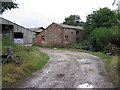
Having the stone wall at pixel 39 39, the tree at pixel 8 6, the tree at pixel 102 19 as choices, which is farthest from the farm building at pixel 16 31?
the tree at pixel 102 19

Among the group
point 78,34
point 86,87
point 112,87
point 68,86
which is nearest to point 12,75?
point 68,86

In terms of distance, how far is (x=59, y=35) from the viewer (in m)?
25.1

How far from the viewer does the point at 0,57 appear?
279 inches

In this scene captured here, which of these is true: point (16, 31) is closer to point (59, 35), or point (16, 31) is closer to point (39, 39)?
point (39, 39)

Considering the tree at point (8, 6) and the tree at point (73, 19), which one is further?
the tree at point (73, 19)

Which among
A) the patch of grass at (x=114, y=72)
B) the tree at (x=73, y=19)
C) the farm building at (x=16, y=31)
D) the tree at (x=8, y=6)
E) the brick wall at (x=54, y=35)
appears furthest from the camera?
the tree at (x=73, y=19)

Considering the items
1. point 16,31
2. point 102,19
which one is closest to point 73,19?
point 102,19

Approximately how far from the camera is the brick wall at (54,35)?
2484cm

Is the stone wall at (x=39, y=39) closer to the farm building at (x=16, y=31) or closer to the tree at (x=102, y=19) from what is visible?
the farm building at (x=16, y=31)

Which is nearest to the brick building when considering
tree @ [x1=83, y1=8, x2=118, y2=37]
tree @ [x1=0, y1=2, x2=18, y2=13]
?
tree @ [x1=83, y1=8, x2=118, y2=37]

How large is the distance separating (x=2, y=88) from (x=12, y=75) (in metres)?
1.06

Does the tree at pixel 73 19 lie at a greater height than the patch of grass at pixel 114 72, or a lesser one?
greater

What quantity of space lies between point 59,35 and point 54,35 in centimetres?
144

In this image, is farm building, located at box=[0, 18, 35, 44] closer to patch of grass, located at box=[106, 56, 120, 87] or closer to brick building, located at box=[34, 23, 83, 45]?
brick building, located at box=[34, 23, 83, 45]
